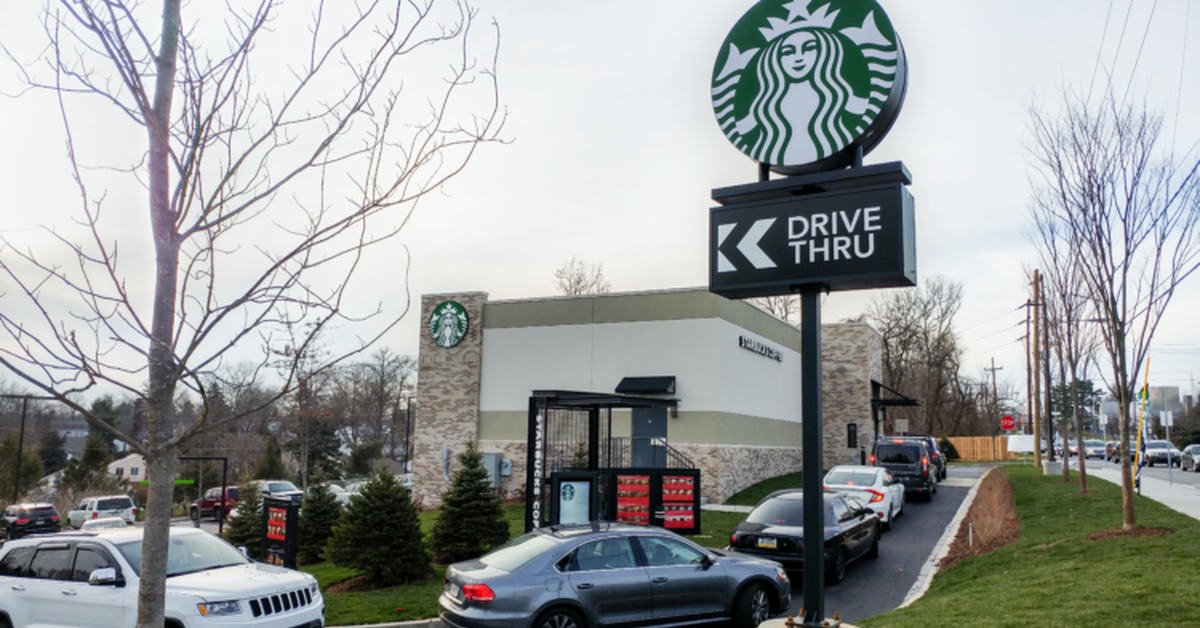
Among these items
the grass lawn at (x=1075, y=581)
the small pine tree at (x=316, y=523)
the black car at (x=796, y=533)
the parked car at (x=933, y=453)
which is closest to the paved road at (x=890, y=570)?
the black car at (x=796, y=533)

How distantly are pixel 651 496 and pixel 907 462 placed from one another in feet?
36.5

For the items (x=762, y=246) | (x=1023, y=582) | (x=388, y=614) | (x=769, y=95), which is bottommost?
(x=388, y=614)

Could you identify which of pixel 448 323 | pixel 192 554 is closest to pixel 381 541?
pixel 192 554

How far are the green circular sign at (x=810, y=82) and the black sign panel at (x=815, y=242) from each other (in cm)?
41

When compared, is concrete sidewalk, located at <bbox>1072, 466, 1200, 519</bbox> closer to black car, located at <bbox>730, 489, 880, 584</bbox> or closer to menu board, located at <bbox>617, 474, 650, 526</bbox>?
black car, located at <bbox>730, 489, 880, 584</bbox>

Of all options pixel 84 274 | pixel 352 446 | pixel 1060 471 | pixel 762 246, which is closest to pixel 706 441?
pixel 1060 471

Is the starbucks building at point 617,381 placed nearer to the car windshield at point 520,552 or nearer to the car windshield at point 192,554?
the car windshield at point 520,552

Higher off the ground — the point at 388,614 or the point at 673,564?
the point at 673,564

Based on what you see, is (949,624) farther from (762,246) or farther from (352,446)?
(352,446)

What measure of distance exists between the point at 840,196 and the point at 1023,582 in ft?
26.6

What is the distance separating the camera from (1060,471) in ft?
110

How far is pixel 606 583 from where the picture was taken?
→ 33.9ft

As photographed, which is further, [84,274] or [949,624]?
[949,624]

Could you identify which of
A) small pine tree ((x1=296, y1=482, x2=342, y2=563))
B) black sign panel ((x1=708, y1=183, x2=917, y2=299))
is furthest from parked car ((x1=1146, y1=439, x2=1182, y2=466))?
black sign panel ((x1=708, y1=183, x2=917, y2=299))
